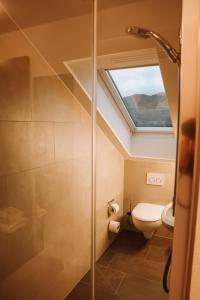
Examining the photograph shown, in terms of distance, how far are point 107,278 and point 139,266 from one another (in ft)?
1.27

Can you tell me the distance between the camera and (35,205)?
1419 millimetres

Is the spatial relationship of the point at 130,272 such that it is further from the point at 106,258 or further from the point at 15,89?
the point at 15,89

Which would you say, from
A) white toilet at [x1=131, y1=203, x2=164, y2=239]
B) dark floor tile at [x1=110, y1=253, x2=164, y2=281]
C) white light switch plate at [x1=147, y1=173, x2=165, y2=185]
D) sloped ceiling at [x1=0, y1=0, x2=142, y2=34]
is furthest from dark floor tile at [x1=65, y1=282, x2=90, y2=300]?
sloped ceiling at [x1=0, y1=0, x2=142, y2=34]

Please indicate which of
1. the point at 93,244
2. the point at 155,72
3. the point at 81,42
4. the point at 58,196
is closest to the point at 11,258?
the point at 58,196

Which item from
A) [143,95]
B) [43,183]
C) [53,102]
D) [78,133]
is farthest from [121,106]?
[43,183]

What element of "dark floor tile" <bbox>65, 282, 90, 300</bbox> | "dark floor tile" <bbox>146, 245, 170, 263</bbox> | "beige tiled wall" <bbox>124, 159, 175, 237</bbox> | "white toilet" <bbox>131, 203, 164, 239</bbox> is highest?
"beige tiled wall" <bbox>124, 159, 175, 237</bbox>

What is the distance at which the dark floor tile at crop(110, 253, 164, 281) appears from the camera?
6.64 ft

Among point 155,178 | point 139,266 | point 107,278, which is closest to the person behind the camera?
point 107,278

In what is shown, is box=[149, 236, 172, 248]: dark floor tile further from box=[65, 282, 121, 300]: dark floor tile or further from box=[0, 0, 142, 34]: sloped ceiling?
box=[0, 0, 142, 34]: sloped ceiling

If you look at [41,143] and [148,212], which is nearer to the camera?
[41,143]

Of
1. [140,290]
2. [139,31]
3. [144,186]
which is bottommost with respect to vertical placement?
[140,290]

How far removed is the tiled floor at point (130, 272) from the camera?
179 centimetres

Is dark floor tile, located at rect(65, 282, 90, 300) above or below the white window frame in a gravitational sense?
below

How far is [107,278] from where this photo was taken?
198 cm
